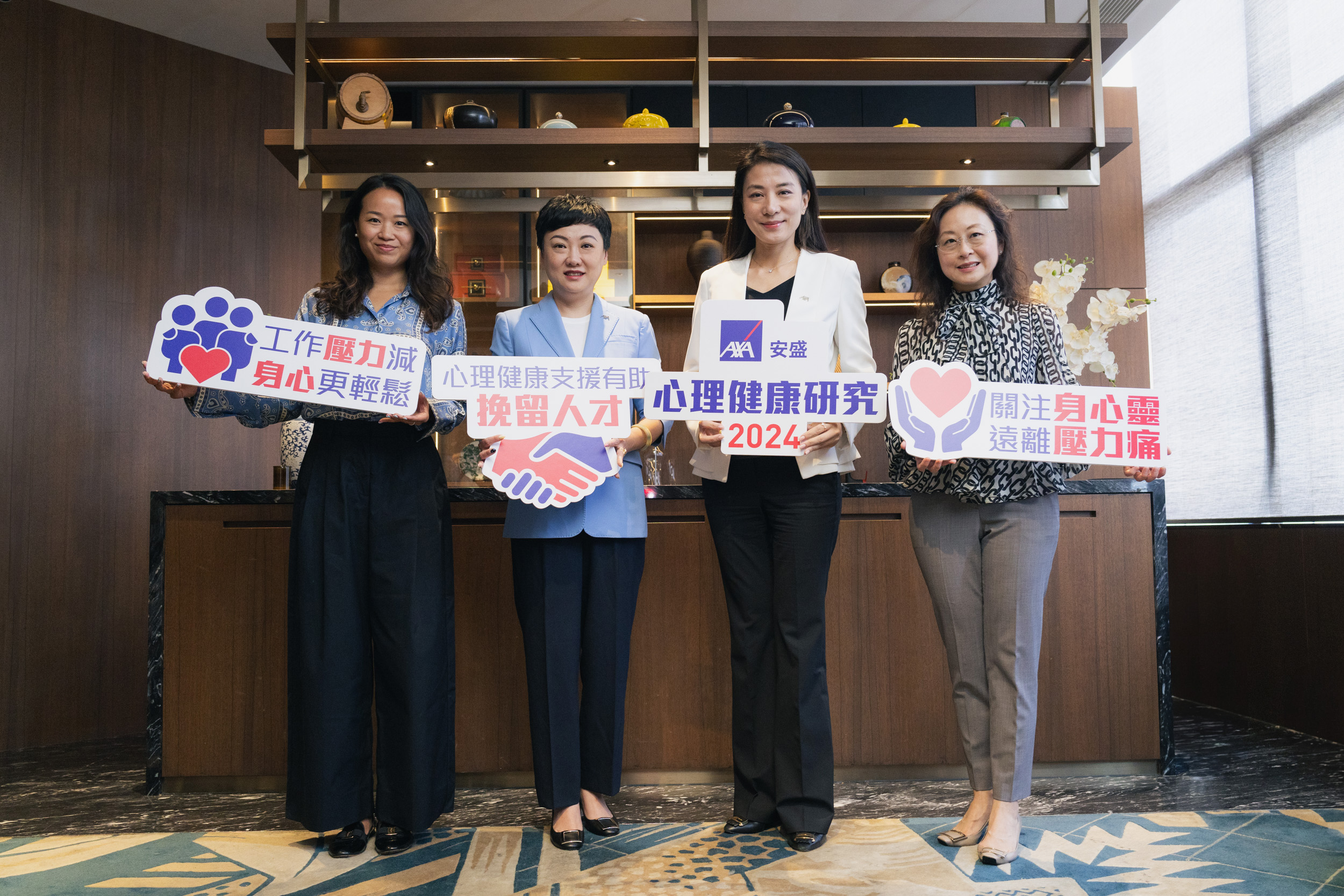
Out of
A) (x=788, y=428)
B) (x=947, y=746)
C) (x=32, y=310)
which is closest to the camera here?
(x=788, y=428)

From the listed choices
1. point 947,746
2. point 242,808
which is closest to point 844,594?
point 947,746

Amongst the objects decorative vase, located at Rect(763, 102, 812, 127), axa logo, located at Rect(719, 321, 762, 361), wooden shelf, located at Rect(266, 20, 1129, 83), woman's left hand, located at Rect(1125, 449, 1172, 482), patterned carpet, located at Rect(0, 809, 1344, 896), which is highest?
wooden shelf, located at Rect(266, 20, 1129, 83)

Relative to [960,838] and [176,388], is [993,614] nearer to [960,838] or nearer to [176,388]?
[960,838]

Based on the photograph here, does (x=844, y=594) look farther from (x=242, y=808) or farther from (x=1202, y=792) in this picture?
(x=242, y=808)

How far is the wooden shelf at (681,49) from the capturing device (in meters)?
3.47

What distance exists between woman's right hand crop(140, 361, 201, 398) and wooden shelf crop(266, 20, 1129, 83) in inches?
82.0

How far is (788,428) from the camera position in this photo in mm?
1900

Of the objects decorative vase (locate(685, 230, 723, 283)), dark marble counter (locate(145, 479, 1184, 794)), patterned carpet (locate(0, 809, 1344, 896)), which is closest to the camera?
patterned carpet (locate(0, 809, 1344, 896))

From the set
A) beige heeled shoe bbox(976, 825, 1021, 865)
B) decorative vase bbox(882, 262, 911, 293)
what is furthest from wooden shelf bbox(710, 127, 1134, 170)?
beige heeled shoe bbox(976, 825, 1021, 865)

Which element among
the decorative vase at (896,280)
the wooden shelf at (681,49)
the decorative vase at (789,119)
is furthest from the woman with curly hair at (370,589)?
the decorative vase at (896,280)

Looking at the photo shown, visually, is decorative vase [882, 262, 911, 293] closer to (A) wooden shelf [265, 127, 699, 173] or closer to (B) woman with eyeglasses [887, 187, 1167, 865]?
(A) wooden shelf [265, 127, 699, 173]

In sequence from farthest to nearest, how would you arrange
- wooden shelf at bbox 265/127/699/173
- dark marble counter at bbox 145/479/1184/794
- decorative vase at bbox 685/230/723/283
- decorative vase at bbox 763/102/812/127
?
decorative vase at bbox 685/230/723/283, decorative vase at bbox 763/102/812/127, wooden shelf at bbox 265/127/699/173, dark marble counter at bbox 145/479/1184/794

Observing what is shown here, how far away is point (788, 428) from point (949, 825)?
1096 millimetres

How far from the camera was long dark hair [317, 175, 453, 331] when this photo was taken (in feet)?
6.74
